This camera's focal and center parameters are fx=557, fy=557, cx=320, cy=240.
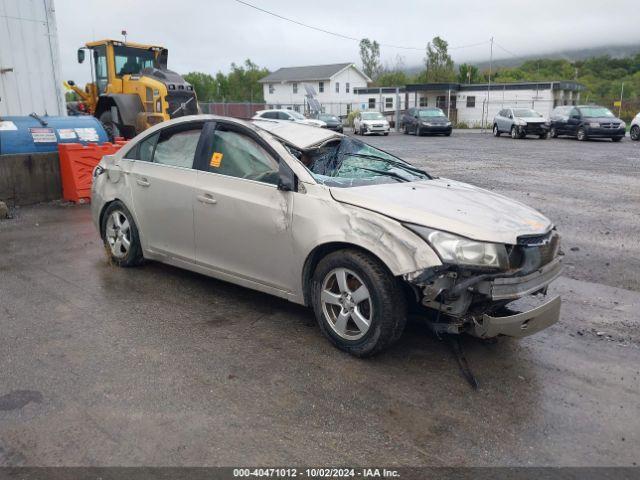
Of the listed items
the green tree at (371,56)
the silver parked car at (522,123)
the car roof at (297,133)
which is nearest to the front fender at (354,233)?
the car roof at (297,133)

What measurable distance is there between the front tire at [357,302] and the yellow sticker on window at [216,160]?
1494mm

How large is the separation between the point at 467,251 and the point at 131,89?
13373 mm

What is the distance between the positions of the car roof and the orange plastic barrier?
609cm

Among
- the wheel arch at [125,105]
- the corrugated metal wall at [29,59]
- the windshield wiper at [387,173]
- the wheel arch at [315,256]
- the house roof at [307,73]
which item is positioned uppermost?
the house roof at [307,73]

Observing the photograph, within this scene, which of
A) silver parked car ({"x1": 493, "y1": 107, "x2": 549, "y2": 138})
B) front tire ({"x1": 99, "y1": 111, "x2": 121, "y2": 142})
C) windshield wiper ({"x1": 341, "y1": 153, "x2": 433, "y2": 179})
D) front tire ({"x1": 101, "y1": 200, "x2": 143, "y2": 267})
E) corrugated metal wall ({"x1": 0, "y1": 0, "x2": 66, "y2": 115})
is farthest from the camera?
silver parked car ({"x1": 493, "y1": 107, "x2": 549, "y2": 138})

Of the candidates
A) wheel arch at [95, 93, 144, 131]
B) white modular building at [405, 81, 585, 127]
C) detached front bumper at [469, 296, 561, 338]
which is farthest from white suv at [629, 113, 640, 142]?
detached front bumper at [469, 296, 561, 338]

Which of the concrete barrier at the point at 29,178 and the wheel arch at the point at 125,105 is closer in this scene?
the concrete barrier at the point at 29,178

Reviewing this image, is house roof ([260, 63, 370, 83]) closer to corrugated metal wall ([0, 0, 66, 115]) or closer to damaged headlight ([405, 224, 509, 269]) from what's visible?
corrugated metal wall ([0, 0, 66, 115])

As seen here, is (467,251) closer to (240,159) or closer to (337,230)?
(337,230)

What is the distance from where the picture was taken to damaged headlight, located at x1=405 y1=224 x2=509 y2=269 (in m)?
3.51

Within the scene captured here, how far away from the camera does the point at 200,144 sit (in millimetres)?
5098

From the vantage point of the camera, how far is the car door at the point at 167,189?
16.7ft

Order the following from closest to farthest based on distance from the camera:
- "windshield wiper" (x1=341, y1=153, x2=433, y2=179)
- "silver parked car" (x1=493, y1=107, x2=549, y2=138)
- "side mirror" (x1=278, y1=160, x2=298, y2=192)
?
"side mirror" (x1=278, y1=160, x2=298, y2=192) → "windshield wiper" (x1=341, y1=153, x2=433, y2=179) → "silver parked car" (x1=493, y1=107, x2=549, y2=138)

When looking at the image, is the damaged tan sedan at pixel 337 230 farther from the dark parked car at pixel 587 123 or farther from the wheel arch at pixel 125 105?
the dark parked car at pixel 587 123
